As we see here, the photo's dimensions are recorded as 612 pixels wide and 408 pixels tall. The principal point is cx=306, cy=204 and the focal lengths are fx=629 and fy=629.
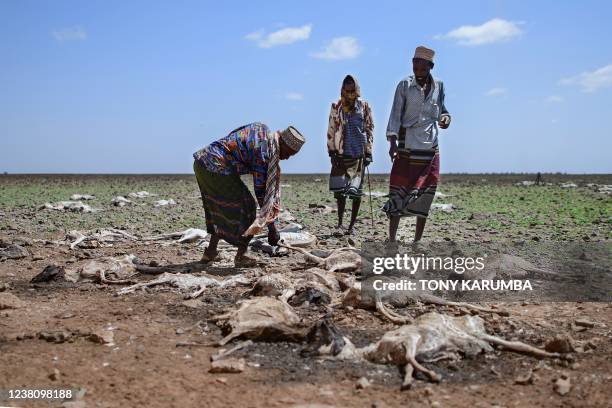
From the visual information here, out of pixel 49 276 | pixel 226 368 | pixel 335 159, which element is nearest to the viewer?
pixel 226 368

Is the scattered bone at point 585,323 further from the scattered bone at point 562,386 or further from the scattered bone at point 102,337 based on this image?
the scattered bone at point 102,337

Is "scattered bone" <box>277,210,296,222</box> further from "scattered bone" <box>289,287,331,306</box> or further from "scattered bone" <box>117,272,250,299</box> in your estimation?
"scattered bone" <box>289,287,331,306</box>

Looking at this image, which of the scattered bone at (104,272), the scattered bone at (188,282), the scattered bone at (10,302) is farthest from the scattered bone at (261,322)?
the scattered bone at (104,272)

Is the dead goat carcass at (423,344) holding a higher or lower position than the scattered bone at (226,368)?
higher

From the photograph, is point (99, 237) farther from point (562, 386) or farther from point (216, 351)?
point (562, 386)

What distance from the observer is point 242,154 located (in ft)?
19.7

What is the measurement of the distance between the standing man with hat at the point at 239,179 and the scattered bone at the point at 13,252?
233cm

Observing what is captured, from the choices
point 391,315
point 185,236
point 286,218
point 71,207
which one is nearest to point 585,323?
point 391,315

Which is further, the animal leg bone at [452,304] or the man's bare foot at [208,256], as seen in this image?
the man's bare foot at [208,256]

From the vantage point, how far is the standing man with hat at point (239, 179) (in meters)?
5.91

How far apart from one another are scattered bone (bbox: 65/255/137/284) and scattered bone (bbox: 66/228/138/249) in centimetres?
188

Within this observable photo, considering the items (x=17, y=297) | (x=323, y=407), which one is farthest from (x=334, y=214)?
(x=323, y=407)

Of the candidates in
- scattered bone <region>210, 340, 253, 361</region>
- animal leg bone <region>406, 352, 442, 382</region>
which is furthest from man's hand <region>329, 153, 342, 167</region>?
animal leg bone <region>406, 352, 442, 382</region>

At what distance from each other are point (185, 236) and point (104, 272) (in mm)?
2315
